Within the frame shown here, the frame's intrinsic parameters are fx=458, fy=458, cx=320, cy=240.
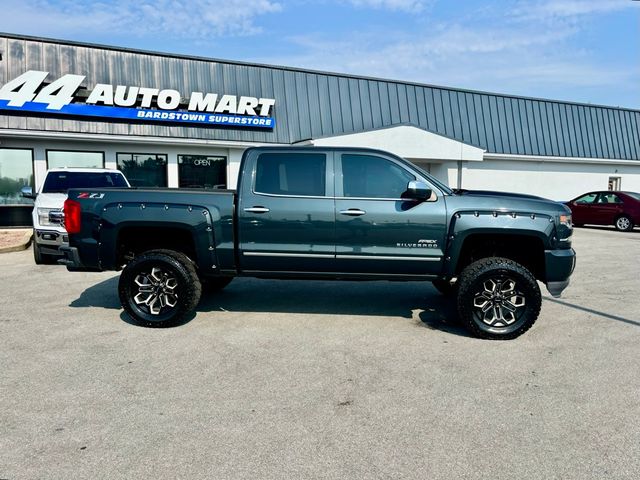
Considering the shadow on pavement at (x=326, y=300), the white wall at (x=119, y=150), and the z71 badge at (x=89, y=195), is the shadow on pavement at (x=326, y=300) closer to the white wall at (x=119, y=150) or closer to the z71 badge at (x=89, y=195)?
the z71 badge at (x=89, y=195)

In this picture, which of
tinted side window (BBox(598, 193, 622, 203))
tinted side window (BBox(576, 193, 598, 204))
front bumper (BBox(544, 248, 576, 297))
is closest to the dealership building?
tinted side window (BBox(576, 193, 598, 204))

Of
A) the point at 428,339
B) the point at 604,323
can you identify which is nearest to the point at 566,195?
the point at 604,323

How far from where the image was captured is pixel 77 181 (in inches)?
380

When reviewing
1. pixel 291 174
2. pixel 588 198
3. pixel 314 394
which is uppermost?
pixel 588 198

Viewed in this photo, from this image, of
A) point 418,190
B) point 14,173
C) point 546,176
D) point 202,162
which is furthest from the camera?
point 546,176

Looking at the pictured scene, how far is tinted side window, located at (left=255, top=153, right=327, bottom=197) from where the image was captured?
5293 millimetres

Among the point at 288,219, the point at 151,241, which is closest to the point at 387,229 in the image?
the point at 288,219

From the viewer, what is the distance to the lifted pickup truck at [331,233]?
5.01 metres

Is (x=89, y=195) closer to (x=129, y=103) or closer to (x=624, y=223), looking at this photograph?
(x=129, y=103)

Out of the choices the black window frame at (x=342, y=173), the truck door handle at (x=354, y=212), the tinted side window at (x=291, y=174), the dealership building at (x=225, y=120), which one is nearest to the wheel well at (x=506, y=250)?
the black window frame at (x=342, y=173)

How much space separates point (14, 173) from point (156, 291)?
1228cm

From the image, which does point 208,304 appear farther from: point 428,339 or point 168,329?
point 428,339

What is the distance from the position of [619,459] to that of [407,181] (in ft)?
10.8

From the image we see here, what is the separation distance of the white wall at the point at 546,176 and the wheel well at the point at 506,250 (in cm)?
1527
